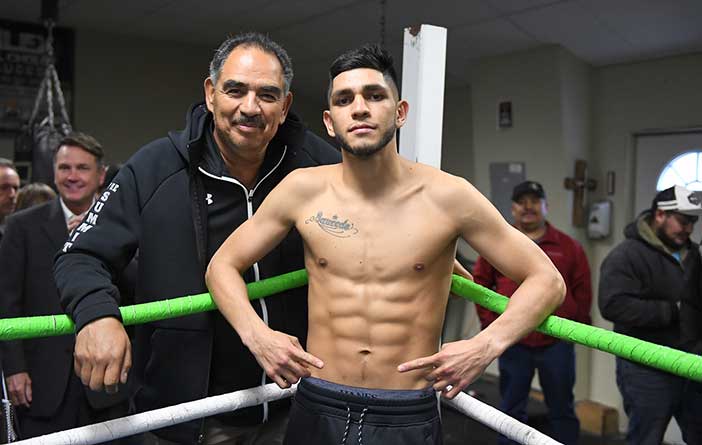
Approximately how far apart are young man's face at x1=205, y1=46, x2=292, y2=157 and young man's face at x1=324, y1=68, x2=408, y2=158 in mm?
234

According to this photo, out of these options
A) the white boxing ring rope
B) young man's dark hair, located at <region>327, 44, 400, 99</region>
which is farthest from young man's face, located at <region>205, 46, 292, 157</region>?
the white boxing ring rope

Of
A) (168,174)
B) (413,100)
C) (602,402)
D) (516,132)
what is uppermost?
(516,132)

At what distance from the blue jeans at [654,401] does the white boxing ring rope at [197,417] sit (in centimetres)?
153

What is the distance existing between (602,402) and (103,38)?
173 inches

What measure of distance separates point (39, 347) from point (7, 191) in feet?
3.35

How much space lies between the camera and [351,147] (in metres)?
1.15

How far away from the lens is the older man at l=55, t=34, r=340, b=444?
53.7 inches

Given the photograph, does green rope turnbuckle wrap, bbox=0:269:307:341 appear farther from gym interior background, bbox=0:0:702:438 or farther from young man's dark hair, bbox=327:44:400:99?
gym interior background, bbox=0:0:702:438

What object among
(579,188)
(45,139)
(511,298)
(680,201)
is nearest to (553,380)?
(680,201)

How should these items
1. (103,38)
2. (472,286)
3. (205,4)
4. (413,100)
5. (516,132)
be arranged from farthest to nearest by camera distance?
(103,38) → (516,132) → (205,4) → (413,100) → (472,286)

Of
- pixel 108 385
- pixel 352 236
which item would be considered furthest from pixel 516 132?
pixel 108 385

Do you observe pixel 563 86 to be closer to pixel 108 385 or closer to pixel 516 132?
pixel 516 132

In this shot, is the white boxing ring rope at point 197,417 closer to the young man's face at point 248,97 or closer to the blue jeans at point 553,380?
the young man's face at point 248,97

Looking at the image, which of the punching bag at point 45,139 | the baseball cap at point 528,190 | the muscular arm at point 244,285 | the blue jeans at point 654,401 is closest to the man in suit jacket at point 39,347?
the muscular arm at point 244,285
